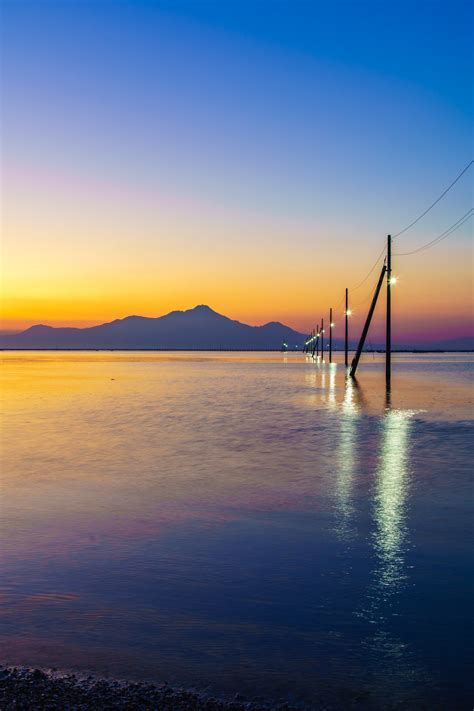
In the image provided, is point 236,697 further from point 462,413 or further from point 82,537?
point 462,413

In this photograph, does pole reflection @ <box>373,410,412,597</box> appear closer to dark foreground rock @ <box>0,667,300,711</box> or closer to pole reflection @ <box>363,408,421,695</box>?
pole reflection @ <box>363,408,421,695</box>

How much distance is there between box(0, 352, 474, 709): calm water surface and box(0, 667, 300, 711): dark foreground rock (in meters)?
0.20

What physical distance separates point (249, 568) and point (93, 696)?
3069 millimetres

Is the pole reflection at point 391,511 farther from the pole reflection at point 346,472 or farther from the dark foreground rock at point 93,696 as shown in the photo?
the dark foreground rock at point 93,696

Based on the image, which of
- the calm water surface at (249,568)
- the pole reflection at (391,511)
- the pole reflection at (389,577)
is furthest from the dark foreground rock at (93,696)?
the pole reflection at (391,511)

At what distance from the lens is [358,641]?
5195 mm

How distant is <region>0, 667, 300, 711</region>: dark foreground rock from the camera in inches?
163

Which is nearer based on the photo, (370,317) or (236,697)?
(236,697)

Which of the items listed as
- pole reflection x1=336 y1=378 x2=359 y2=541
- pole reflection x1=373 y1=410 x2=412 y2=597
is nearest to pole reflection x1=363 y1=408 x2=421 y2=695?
pole reflection x1=373 y1=410 x2=412 y2=597

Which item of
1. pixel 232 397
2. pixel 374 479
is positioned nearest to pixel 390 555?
pixel 374 479

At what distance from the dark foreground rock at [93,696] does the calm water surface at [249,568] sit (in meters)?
0.20

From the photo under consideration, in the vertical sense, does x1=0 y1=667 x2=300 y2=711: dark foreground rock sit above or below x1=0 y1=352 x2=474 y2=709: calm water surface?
above

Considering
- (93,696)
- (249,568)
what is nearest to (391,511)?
(249,568)

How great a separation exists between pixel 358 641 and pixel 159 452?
11698 millimetres
